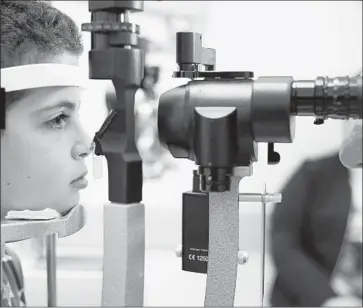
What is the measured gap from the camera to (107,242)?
613mm

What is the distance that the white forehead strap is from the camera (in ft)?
2.40

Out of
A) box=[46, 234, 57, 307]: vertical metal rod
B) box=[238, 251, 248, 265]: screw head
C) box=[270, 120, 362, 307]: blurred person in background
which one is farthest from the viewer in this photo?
box=[270, 120, 362, 307]: blurred person in background

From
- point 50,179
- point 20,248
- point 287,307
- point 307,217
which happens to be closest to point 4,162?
point 50,179

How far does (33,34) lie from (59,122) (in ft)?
0.37

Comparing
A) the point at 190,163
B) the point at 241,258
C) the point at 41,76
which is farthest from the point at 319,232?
the point at 41,76

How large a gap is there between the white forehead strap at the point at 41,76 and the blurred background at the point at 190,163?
0.18 meters

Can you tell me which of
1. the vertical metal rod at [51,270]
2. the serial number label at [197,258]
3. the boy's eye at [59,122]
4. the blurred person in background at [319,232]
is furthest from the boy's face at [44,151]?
the blurred person in background at [319,232]

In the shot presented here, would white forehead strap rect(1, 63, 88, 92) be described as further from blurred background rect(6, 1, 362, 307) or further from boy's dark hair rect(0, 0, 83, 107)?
blurred background rect(6, 1, 362, 307)

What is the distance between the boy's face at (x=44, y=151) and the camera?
2.45ft

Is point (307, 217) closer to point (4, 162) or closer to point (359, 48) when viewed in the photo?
point (359, 48)

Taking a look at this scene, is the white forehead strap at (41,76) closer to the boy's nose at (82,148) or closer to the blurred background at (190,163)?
the boy's nose at (82,148)

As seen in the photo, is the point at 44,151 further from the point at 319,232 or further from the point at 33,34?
the point at 319,232

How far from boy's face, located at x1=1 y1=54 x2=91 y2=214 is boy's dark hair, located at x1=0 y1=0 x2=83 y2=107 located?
0.03m

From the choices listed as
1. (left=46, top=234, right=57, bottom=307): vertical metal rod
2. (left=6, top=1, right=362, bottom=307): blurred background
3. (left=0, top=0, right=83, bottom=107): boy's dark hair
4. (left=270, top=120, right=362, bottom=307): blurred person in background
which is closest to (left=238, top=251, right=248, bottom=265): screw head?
(left=6, top=1, right=362, bottom=307): blurred background
